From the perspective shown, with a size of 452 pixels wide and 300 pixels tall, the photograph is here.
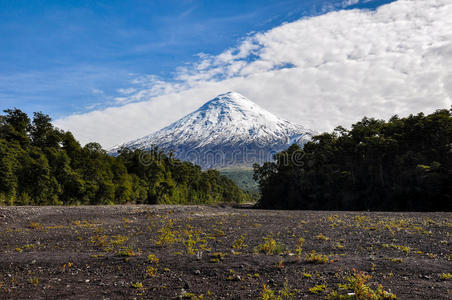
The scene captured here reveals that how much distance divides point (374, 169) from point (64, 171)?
48.6m

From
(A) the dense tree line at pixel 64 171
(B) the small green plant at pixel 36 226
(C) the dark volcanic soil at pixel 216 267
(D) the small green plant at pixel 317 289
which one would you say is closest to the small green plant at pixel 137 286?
(C) the dark volcanic soil at pixel 216 267

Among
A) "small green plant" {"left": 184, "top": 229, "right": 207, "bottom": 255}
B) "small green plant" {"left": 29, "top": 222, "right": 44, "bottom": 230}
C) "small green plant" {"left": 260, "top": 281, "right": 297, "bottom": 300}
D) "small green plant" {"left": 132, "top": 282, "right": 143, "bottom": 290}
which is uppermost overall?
"small green plant" {"left": 260, "top": 281, "right": 297, "bottom": 300}

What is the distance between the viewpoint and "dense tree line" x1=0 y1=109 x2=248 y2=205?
3603cm

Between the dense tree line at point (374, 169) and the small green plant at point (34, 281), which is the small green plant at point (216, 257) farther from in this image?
the dense tree line at point (374, 169)

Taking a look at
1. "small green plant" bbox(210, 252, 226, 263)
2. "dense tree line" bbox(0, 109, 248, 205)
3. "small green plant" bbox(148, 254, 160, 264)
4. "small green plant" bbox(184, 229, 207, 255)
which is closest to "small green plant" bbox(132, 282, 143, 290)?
"small green plant" bbox(148, 254, 160, 264)

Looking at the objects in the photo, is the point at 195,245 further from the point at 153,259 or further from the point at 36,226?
the point at 36,226

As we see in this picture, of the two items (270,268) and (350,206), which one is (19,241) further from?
(350,206)

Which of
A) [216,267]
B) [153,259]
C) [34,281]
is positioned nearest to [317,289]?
[216,267]

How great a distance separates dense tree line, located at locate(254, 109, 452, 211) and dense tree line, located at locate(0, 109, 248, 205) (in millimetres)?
28494

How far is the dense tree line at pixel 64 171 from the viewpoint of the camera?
36031mm

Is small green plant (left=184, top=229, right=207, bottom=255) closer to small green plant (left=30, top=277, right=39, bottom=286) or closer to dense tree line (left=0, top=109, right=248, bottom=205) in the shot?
small green plant (left=30, top=277, right=39, bottom=286)

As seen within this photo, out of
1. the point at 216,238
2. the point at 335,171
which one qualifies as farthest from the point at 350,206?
the point at 216,238

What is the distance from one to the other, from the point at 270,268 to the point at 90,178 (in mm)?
45311

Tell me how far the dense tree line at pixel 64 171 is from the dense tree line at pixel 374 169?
28.5 m
